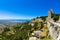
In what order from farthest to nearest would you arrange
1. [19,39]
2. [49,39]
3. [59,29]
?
[19,39] → [49,39] → [59,29]

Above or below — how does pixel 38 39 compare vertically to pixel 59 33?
below

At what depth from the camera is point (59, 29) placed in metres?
18.1

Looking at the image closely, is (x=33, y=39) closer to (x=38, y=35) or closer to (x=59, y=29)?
(x=38, y=35)

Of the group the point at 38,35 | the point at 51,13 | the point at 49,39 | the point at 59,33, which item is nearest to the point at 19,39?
the point at 51,13

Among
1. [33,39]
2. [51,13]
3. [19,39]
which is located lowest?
[19,39]

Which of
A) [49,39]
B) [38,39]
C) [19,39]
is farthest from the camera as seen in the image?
[19,39]

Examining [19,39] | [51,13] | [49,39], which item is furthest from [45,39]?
[19,39]

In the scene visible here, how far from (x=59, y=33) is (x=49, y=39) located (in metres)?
5.97

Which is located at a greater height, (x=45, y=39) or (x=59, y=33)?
(x=59, y=33)

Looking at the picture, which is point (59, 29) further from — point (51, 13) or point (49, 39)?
point (51, 13)

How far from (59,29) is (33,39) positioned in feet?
30.9

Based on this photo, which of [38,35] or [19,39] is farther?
[19,39]

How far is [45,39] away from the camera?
25078 millimetres

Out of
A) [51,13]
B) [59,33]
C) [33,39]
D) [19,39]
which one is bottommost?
[19,39]
